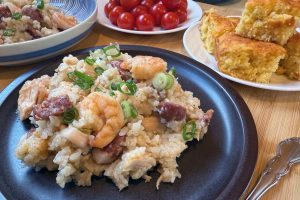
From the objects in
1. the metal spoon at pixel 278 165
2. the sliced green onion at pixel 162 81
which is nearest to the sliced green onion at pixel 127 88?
the sliced green onion at pixel 162 81

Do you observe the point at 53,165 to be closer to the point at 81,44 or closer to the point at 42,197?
the point at 42,197

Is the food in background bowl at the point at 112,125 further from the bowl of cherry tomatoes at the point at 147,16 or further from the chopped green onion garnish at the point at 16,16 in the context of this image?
the bowl of cherry tomatoes at the point at 147,16

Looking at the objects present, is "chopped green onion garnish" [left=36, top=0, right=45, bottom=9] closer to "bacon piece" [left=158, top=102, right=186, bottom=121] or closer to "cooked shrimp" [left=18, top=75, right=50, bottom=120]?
"cooked shrimp" [left=18, top=75, right=50, bottom=120]

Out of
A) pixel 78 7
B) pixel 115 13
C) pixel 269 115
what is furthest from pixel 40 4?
pixel 269 115

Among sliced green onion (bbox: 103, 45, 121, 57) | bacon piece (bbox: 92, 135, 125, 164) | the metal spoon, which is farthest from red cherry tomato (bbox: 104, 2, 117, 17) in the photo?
the metal spoon

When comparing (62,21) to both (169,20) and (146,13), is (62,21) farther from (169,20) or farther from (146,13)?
(169,20)

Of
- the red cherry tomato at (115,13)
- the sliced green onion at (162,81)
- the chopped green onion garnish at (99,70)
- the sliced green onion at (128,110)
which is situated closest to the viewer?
the sliced green onion at (128,110)

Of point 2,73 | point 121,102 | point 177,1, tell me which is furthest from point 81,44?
point 121,102
